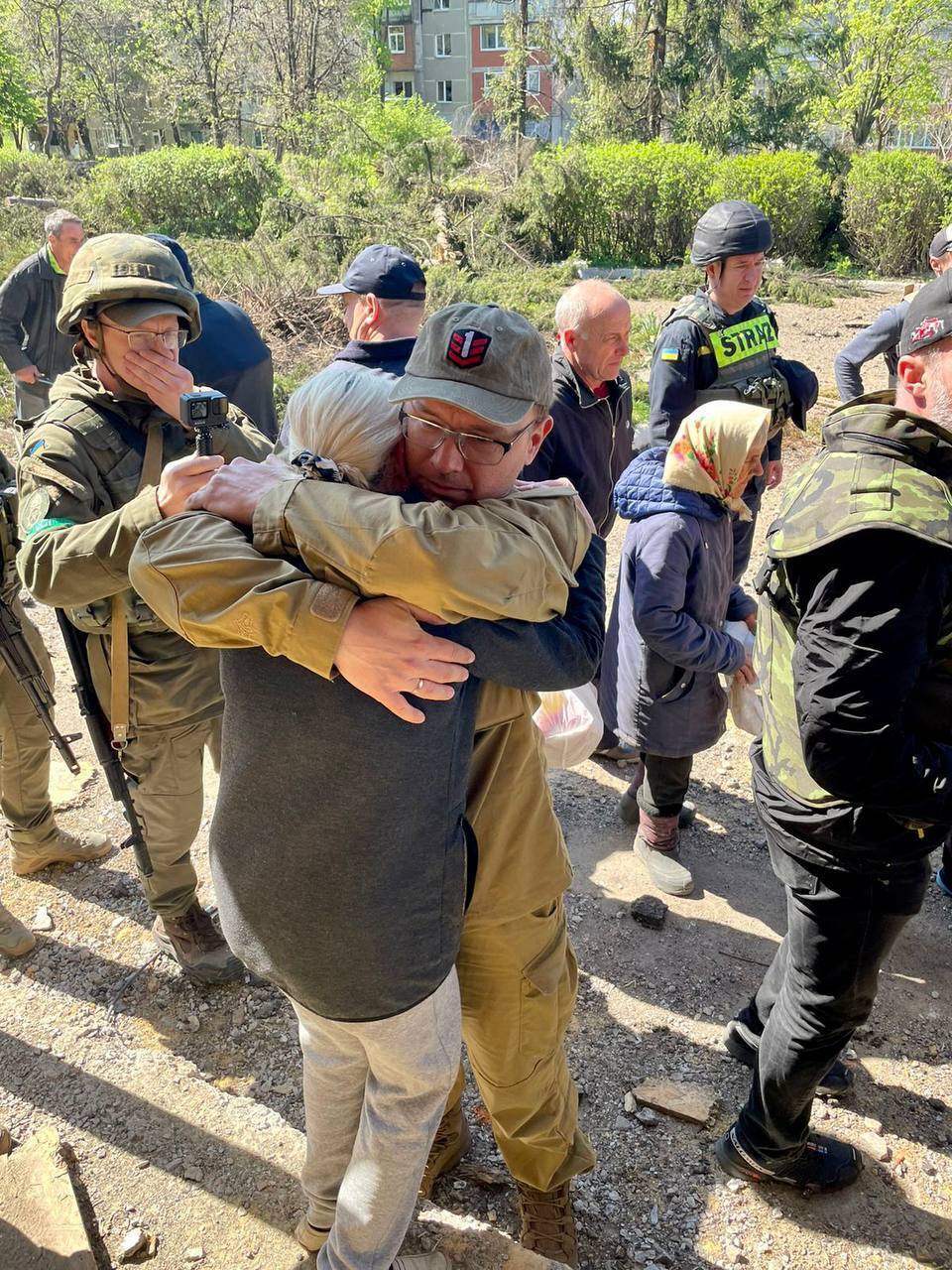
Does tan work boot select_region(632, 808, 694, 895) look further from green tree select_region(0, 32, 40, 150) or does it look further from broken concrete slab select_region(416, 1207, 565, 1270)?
green tree select_region(0, 32, 40, 150)

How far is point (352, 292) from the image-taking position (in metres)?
3.96

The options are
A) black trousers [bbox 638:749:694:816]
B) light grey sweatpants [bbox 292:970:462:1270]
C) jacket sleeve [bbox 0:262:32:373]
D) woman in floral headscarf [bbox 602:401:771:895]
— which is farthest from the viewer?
jacket sleeve [bbox 0:262:32:373]

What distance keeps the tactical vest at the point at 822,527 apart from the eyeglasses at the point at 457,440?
67cm

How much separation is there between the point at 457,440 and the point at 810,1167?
2121 millimetres

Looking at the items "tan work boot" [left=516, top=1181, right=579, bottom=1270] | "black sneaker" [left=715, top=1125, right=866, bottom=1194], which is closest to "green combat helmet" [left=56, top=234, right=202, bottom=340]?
"tan work boot" [left=516, top=1181, right=579, bottom=1270]

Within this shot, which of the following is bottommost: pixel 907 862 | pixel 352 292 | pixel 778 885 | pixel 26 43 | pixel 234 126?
pixel 778 885

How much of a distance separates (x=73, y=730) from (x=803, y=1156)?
3.73m

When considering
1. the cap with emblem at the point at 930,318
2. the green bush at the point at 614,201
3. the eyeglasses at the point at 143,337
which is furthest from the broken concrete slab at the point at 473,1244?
the green bush at the point at 614,201

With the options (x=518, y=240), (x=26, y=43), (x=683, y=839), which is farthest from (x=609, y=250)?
(x=26, y=43)

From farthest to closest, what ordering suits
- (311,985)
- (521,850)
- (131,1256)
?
(131,1256) < (521,850) < (311,985)

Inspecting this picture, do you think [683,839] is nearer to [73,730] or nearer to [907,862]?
[907,862]

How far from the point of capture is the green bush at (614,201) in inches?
650

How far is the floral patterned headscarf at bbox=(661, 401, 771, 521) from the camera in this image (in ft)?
9.29

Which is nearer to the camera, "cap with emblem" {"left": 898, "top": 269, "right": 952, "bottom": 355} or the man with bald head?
"cap with emblem" {"left": 898, "top": 269, "right": 952, "bottom": 355}
